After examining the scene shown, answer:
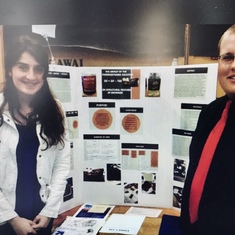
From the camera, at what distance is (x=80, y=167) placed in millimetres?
1480

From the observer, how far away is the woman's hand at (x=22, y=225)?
52.9 inches

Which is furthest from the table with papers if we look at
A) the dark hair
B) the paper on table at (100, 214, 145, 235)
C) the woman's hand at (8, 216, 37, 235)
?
the dark hair

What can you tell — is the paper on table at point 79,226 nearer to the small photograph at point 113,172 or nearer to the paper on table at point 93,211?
the paper on table at point 93,211

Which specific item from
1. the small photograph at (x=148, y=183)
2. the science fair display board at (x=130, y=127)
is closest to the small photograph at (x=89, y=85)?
the science fair display board at (x=130, y=127)

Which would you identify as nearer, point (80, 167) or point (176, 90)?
point (176, 90)

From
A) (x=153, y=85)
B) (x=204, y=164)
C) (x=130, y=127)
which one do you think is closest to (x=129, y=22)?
(x=153, y=85)

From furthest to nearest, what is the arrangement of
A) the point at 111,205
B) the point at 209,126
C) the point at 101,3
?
the point at 111,205, the point at 101,3, the point at 209,126

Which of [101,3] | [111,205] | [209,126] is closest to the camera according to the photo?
[209,126]

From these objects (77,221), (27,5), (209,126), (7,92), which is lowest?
(77,221)

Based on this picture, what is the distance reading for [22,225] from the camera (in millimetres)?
1350

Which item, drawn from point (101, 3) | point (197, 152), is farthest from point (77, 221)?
point (101, 3)

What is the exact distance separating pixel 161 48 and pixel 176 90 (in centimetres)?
21

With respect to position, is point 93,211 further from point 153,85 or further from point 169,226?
point 153,85

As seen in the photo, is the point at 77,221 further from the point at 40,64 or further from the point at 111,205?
the point at 40,64
